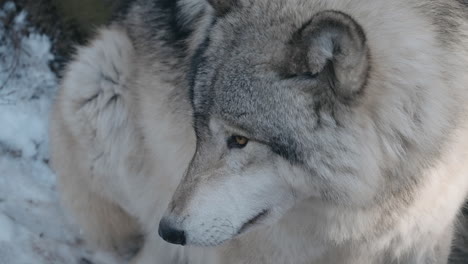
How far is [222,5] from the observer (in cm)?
243

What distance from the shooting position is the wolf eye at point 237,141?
223cm

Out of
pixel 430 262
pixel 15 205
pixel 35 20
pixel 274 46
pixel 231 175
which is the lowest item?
pixel 430 262

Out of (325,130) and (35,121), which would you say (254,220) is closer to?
(325,130)

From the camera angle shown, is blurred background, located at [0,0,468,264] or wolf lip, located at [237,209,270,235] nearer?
wolf lip, located at [237,209,270,235]

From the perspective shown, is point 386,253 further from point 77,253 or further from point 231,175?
point 77,253

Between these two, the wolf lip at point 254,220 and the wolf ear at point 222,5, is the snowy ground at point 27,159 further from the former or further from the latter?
the wolf ear at point 222,5

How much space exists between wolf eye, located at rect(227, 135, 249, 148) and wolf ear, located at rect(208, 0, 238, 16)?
0.50 metres

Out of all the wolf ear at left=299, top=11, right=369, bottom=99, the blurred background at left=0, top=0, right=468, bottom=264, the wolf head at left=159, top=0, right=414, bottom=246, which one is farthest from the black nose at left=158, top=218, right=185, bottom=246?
the blurred background at left=0, top=0, right=468, bottom=264

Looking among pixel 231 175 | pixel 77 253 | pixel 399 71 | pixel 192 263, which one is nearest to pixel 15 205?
pixel 77 253

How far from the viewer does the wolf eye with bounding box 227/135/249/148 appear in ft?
7.31

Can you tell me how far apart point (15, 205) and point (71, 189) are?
56 cm

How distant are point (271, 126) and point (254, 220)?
1.27ft

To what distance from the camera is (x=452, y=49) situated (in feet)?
7.58

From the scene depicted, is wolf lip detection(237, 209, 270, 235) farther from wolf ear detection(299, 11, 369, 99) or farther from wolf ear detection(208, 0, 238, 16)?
wolf ear detection(208, 0, 238, 16)
